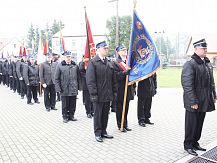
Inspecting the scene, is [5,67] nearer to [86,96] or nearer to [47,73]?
[47,73]

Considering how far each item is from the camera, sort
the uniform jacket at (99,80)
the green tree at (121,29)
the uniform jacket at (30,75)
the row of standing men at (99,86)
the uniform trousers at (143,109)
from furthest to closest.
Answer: the green tree at (121,29) → the uniform jacket at (30,75) → the uniform trousers at (143,109) → the row of standing men at (99,86) → the uniform jacket at (99,80)

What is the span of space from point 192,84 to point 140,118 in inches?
115

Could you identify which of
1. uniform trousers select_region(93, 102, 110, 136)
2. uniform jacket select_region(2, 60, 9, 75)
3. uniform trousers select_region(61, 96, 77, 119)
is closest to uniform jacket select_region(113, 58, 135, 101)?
uniform trousers select_region(93, 102, 110, 136)

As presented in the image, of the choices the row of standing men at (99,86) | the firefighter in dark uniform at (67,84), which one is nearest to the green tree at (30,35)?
the row of standing men at (99,86)

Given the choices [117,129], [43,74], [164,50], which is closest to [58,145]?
[117,129]

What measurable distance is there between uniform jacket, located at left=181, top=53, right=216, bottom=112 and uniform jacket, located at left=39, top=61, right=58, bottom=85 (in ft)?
20.5

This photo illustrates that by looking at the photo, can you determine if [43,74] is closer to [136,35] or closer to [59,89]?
[59,89]

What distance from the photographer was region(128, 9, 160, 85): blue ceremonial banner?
7.05 meters

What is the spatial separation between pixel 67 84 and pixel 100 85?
2377 millimetres

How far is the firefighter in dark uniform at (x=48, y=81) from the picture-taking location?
10.7 m

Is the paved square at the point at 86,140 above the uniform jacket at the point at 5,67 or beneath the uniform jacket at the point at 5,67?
beneath

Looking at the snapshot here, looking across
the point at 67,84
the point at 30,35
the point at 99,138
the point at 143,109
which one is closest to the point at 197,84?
the point at 99,138

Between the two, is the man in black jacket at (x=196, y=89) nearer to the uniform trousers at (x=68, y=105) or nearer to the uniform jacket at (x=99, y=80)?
the uniform jacket at (x=99, y=80)

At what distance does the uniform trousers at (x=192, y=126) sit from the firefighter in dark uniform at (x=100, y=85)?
1.80 m
